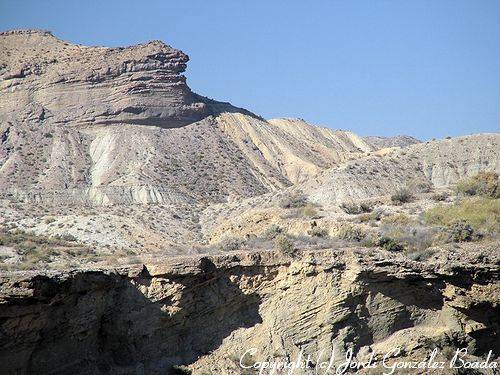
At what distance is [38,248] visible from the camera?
120 feet

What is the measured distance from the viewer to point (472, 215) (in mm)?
30344

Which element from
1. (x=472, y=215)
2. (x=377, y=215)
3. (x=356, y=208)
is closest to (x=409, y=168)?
(x=356, y=208)

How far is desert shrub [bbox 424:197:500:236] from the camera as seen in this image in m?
28.8

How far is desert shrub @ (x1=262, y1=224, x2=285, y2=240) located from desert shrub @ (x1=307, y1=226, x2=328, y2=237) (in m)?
0.94

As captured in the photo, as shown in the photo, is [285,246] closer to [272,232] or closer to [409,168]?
[272,232]

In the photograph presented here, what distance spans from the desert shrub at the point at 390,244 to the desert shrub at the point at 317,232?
2.96 meters

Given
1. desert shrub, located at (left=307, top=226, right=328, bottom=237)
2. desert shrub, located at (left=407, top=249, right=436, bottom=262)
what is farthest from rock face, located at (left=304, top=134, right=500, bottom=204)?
desert shrub, located at (left=407, top=249, right=436, bottom=262)

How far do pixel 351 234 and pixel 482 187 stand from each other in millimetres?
9243

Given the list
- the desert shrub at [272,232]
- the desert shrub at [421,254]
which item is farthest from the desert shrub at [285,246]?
the desert shrub at [272,232]

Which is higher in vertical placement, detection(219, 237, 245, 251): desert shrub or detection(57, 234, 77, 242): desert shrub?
detection(57, 234, 77, 242): desert shrub

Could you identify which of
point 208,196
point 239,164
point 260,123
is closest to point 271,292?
point 208,196

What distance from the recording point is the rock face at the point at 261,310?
21.2 metres

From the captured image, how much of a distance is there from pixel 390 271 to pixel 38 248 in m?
17.6

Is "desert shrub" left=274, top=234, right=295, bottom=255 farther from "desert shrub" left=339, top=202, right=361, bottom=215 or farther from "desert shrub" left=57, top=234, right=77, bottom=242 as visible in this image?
"desert shrub" left=57, top=234, right=77, bottom=242
